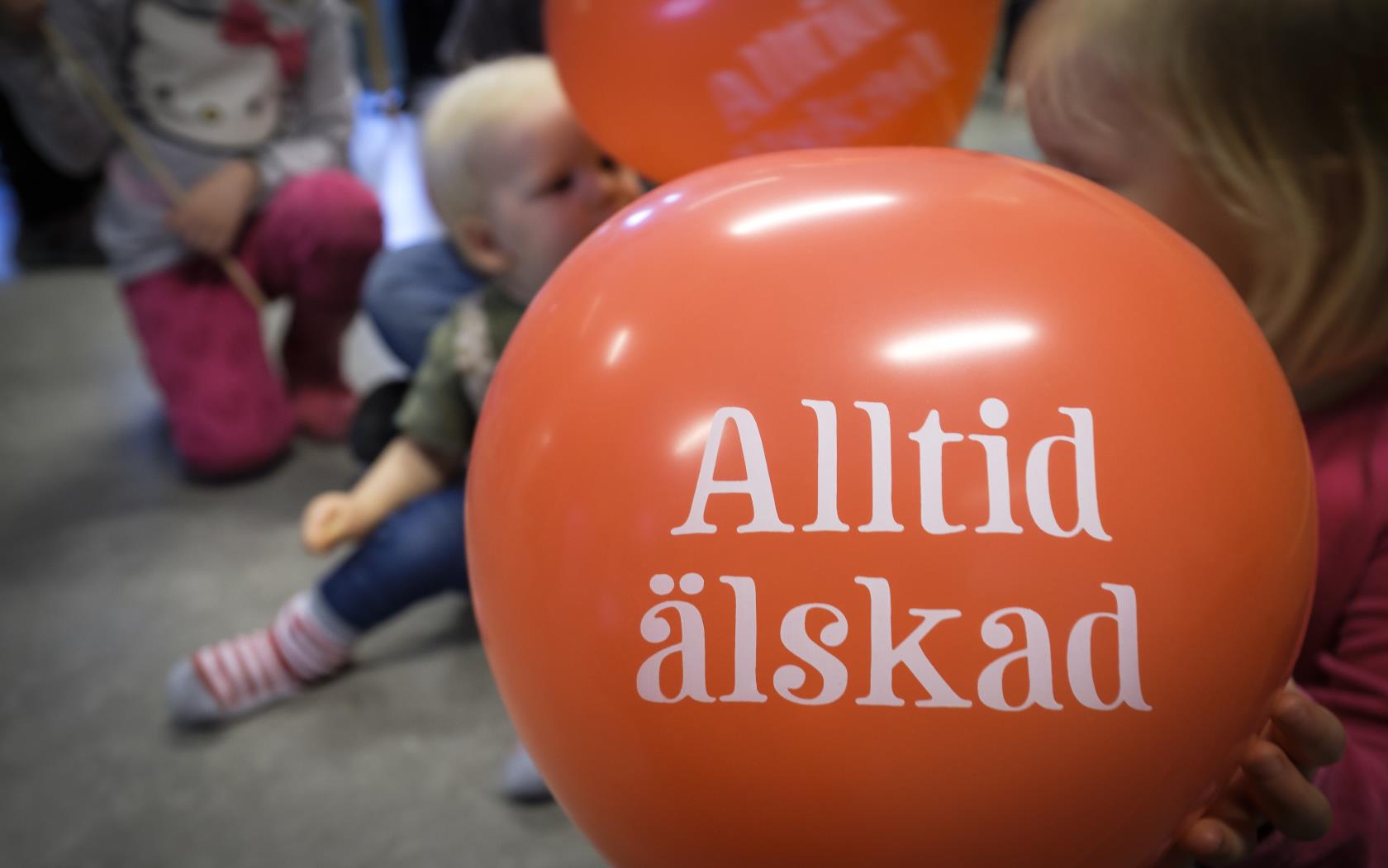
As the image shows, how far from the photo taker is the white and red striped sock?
3.43 feet

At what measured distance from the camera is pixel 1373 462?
619 millimetres

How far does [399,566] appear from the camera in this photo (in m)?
1.07

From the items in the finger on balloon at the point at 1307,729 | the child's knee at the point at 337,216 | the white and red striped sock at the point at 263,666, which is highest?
the finger on balloon at the point at 1307,729

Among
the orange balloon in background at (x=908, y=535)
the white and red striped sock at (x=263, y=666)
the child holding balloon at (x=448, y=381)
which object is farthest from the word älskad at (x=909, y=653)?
the white and red striped sock at (x=263, y=666)

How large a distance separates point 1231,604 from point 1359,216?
26 centimetres

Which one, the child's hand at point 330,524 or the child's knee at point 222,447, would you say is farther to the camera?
the child's knee at point 222,447

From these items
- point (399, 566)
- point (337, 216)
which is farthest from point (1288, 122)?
point (337, 216)

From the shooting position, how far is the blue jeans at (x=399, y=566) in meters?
1.07

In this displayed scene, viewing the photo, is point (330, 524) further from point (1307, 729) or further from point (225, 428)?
point (1307, 729)

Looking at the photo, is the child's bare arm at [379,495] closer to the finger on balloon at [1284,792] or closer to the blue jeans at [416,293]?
the blue jeans at [416,293]

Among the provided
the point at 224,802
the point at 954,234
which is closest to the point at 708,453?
the point at 954,234

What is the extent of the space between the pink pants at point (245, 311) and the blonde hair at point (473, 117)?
46cm

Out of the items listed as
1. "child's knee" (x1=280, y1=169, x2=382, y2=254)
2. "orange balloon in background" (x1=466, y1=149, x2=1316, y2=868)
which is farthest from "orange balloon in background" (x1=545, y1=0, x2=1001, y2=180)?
"child's knee" (x1=280, y1=169, x2=382, y2=254)

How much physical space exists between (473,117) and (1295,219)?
29.5 inches
